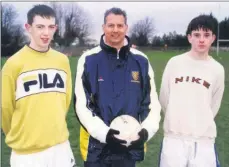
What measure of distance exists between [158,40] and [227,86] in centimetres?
661

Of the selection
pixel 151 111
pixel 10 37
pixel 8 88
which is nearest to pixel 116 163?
pixel 151 111

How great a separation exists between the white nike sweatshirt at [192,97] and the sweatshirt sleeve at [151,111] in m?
0.28

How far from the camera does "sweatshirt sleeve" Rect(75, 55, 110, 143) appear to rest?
275 centimetres

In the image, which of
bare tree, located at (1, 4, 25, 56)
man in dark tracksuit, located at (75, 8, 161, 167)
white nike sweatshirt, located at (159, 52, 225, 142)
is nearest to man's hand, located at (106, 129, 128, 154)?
man in dark tracksuit, located at (75, 8, 161, 167)

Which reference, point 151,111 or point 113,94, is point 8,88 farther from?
point 151,111

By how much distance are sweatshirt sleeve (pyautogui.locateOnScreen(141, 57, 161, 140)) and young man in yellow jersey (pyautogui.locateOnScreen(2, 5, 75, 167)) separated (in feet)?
2.10

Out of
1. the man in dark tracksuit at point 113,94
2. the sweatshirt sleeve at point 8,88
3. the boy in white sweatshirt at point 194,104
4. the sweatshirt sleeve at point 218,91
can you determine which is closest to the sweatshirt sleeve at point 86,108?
the man in dark tracksuit at point 113,94

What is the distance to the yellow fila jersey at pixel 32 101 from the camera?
9.27 feet

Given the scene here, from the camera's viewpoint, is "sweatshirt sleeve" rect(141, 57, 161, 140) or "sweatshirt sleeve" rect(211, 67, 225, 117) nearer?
"sweatshirt sleeve" rect(141, 57, 161, 140)

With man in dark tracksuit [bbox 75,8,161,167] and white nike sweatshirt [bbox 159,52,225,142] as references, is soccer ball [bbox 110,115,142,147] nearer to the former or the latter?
man in dark tracksuit [bbox 75,8,161,167]

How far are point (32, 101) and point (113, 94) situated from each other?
59 centimetres

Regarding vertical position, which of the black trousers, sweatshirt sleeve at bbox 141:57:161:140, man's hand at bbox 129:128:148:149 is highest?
sweatshirt sleeve at bbox 141:57:161:140

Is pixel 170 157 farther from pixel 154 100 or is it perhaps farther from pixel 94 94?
pixel 94 94

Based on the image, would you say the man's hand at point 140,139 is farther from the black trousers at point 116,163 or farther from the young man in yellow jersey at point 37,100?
the young man in yellow jersey at point 37,100
